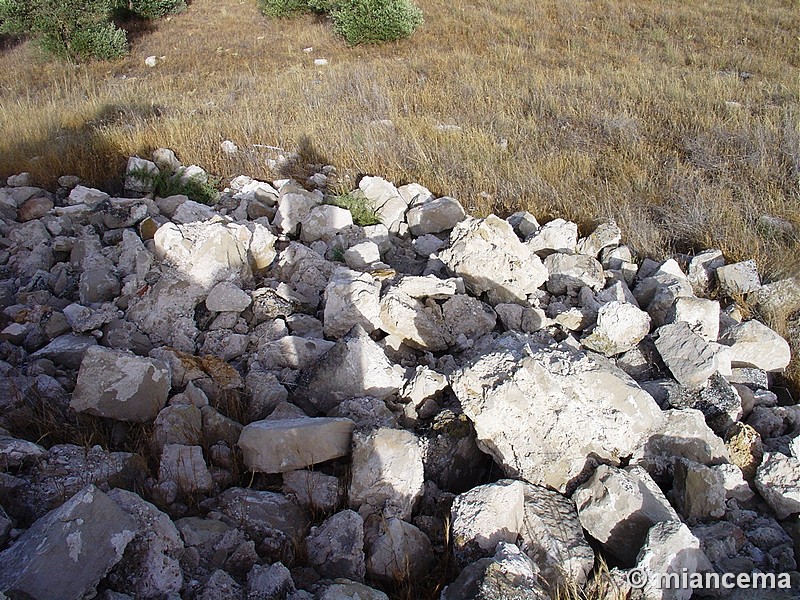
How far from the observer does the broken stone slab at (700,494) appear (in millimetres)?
2602

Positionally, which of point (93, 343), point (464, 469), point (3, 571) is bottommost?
point (464, 469)

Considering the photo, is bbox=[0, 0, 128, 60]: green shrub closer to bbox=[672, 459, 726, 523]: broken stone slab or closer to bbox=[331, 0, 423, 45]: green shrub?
bbox=[331, 0, 423, 45]: green shrub

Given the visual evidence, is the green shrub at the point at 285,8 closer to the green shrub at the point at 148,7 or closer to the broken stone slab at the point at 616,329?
the green shrub at the point at 148,7

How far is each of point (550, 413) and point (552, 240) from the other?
2396 millimetres

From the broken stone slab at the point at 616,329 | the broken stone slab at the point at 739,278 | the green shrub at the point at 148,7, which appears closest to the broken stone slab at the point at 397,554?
the broken stone slab at the point at 616,329

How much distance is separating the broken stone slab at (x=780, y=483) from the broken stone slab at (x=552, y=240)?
93.4 inches

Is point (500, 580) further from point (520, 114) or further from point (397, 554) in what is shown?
point (520, 114)

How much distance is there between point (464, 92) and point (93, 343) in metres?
6.88


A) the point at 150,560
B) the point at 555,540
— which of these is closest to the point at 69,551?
the point at 150,560

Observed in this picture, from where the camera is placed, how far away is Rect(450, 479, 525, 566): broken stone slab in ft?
7.77

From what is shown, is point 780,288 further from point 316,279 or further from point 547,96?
point 547,96

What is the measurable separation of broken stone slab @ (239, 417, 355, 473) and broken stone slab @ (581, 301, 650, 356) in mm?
1656

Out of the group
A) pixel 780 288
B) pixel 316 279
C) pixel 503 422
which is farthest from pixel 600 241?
pixel 503 422

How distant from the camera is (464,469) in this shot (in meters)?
2.91
